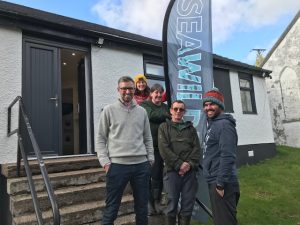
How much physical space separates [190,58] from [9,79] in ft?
10.7

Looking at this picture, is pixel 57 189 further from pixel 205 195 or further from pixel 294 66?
pixel 294 66

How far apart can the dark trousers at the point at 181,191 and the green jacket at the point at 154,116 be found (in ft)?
1.82

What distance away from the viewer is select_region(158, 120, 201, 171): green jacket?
12.3 feet

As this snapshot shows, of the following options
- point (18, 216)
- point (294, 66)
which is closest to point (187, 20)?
point (18, 216)

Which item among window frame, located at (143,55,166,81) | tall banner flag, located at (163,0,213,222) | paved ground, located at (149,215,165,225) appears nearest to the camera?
paved ground, located at (149,215,165,225)

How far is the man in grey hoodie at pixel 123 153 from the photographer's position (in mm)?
3148

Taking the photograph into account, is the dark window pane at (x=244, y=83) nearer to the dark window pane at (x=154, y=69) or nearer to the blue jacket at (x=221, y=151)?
the dark window pane at (x=154, y=69)

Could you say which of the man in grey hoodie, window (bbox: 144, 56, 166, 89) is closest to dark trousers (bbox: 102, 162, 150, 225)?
the man in grey hoodie

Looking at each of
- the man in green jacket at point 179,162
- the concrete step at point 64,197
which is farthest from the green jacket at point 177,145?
the concrete step at point 64,197

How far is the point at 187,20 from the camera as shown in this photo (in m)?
5.34

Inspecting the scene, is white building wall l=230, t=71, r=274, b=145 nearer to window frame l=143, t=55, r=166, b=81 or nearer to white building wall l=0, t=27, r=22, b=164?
window frame l=143, t=55, r=166, b=81

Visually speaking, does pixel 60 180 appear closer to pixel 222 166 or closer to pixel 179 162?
pixel 179 162

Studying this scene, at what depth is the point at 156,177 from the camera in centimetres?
420

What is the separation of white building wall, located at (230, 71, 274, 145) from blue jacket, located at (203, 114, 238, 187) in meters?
7.95
